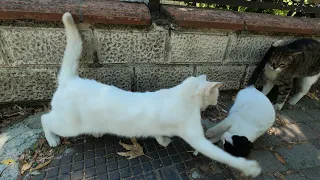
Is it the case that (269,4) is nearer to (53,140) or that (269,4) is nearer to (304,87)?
(304,87)

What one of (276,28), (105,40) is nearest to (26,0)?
(105,40)

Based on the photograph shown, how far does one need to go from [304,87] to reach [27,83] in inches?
152

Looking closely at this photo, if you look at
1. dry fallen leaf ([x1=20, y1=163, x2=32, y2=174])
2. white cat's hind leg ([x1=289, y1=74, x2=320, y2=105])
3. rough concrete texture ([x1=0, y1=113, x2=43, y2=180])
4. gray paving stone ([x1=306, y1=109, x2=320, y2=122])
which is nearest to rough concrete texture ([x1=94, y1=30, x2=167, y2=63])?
rough concrete texture ([x1=0, y1=113, x2=43, y2=180])

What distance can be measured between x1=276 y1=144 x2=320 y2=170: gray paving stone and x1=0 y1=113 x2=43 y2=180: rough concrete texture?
274 cm

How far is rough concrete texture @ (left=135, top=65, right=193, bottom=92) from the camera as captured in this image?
288 cm

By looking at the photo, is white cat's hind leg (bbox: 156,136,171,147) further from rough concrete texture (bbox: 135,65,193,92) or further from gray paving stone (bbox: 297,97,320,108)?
gray paving stone (bbox: 297,97,320,108)

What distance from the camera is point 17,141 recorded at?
2352mm

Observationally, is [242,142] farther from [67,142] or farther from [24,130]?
[24,130]

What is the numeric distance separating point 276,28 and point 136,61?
6.17 feet

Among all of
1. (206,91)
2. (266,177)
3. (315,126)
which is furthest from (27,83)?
(315,126)

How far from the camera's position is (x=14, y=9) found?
211 cm

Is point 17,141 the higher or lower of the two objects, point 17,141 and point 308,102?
the higher

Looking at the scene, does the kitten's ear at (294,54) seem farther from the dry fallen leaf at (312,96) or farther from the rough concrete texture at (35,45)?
the rough concrete texture at (35,45)

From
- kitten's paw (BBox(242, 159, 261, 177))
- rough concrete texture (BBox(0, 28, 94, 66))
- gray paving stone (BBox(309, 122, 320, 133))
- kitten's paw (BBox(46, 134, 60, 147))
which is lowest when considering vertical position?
gray paving stone (BBox(309, 122, 320, 133))
